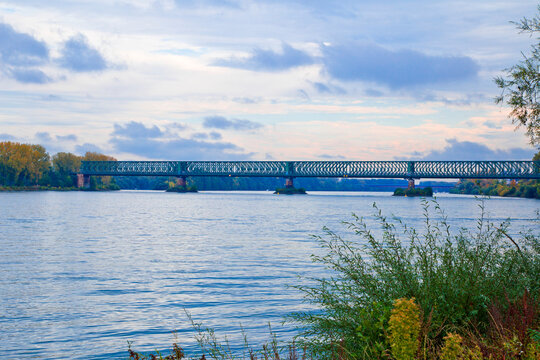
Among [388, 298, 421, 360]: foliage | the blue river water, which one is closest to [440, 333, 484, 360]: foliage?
[388, 298, 421, 360]: foliage

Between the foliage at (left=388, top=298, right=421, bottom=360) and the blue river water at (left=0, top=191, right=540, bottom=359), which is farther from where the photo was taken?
the blue river water at (left=0, top=191, right=540, bottom=359)

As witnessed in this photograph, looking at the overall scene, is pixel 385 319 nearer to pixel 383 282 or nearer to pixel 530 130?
pixel 383 282

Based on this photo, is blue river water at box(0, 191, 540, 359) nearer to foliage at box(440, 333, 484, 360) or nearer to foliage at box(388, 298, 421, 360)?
foliage at box(388, 298, 421, 360)

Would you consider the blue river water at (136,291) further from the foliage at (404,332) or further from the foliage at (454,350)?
the foliage at (454,350)

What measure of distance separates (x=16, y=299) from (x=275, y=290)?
1165cm

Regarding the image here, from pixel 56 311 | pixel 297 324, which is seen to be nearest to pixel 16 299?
pixel 56 311

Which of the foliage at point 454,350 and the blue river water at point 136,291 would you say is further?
the blue river water at point 136,291

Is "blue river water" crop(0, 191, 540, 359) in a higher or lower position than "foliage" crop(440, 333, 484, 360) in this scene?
lower

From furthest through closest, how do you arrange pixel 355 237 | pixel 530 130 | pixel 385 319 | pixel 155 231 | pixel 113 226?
pixel 113 226 < pixel 155 231 < pixel 355 237 < pixel 530 130 < pixel 385 319

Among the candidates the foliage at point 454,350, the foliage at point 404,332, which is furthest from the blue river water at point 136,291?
the foliage at point 454,350

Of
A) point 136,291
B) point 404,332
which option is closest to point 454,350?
point 404,332

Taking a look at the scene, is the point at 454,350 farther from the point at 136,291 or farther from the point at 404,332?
the point at 136,291

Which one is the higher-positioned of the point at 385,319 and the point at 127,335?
the point at 385,319

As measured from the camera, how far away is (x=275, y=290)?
28.1 meters
